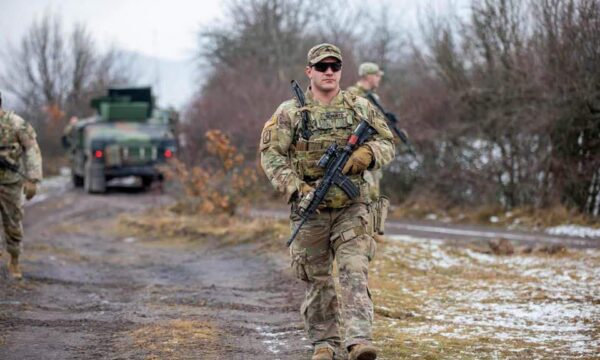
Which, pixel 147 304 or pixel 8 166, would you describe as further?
pixel 8 166

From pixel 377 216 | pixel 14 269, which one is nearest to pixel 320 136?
pixel 377 216

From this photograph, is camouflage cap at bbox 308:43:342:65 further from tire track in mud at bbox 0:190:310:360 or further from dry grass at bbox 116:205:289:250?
dry grass at bbox 116:205:289:250

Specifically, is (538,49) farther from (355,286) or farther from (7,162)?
(355,286)

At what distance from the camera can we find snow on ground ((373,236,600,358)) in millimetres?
6688

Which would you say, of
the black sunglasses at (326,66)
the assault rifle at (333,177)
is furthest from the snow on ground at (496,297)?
the black sunglasses at (326,66)

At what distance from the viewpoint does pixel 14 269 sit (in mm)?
10078

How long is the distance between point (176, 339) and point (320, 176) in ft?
5.62

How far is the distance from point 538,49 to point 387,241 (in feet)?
16.3

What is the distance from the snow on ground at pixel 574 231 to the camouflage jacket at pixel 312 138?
8607 mm

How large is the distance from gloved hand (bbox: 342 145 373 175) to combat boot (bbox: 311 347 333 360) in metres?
1.16

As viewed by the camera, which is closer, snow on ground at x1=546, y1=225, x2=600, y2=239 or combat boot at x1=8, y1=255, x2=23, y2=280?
combat boot at x1=8, y1=255, x2=23, y2=280

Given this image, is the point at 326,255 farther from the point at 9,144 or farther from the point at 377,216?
the point at 9,144

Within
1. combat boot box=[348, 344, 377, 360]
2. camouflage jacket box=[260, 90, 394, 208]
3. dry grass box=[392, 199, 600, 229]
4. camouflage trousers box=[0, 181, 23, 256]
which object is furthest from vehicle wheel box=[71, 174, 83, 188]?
combat boot box=[348, 344, 377, 360]

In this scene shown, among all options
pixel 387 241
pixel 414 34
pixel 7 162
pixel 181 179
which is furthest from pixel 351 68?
pixel 7 162
